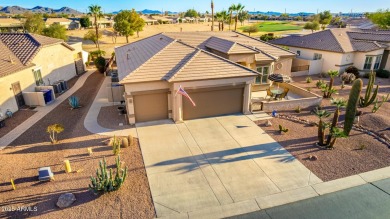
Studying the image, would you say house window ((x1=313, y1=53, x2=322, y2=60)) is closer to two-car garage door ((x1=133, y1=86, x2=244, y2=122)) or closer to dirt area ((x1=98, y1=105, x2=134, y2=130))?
two-car garage door ((x1=133, y1=86, x2=244, y2=122))

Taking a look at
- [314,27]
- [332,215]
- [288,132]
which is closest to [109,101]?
[288,132]

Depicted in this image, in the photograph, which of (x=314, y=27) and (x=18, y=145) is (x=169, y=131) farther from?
(x=314, y=27)

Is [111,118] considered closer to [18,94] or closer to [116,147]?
[116,147]

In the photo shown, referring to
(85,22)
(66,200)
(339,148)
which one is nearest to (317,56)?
(339,148)

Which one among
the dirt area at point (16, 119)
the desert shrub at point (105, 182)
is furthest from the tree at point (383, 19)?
the dirt area at point (16, 119)

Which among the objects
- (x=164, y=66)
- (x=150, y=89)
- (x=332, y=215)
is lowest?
(x=332, y=215)

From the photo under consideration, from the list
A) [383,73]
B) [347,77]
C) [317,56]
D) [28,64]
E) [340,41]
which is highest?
[340,41]
